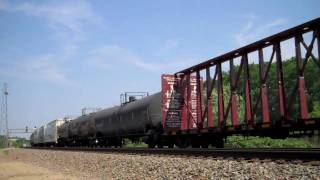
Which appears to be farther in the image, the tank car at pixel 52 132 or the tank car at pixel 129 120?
the tank car at pixel 52 132

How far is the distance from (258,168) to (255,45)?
8125 mm

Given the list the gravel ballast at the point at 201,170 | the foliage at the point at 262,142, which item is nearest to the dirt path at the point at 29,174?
the gravel ballast at the point at 201,170

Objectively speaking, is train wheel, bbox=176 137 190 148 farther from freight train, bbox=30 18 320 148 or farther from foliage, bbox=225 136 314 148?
foliage, bbox=225 136 314 148

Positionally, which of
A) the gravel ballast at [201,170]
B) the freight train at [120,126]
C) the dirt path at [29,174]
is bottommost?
the dirt path at [29,174]

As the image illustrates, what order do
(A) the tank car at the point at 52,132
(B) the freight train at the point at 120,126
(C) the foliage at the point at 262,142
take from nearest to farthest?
1. (B) the freight train at the point at 120,126
2. (C) the foliage at the point at 262,142
3. (A) the tank car at the point at 52,132

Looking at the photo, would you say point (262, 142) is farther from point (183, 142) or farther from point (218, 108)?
point (218, 108)

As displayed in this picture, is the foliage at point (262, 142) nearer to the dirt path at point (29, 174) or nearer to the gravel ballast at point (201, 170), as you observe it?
the gravel ballast at point (201, 170)

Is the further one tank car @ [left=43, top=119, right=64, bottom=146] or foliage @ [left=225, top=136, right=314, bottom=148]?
tank car @ [left=43, top=119, right=64, bottom=146]

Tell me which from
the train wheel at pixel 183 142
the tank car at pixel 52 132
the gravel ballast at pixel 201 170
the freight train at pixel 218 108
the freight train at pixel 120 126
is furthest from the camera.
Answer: the tank car at pixel 52 132

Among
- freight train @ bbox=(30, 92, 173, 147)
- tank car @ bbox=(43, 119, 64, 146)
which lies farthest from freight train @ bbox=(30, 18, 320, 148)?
tank car @ bbox=(43, 119, 64, 146)

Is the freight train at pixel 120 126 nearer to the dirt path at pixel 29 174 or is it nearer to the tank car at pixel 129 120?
the tank car at pixel 129 120

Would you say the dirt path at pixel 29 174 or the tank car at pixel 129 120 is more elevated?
the tank car at pixel 129 120

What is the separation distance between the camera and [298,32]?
15.5 m

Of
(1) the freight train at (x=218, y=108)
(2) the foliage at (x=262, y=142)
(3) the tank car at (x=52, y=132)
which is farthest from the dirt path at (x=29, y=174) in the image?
(3) the tank car at (x=52, y=132)
